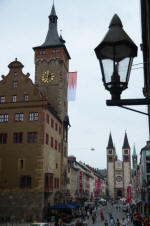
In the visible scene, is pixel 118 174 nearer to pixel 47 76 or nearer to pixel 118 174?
pixel 118 174

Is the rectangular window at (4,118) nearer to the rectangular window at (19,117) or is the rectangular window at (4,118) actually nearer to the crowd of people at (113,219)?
the rectangular window at (19,117)

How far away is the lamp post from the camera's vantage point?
3.93m

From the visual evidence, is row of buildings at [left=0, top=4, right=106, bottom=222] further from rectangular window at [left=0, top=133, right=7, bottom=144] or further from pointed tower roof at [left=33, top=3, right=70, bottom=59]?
pointed tower roof at [left=33, top=3, right=70, bottom=59]

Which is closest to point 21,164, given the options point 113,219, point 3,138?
point 3,138

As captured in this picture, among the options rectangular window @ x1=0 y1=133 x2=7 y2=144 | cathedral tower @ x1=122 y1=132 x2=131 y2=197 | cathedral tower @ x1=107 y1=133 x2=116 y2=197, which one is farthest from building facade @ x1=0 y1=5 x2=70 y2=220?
cathedral tower @ x1=107 y1=133 x2=116 y2=197

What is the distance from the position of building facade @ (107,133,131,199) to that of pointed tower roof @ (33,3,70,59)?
11067 cm

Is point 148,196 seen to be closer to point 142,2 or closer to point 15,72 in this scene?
point 15,72

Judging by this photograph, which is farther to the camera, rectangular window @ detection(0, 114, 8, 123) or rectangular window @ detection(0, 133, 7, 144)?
rectangular window @ detection(0, 114, 8, 123)

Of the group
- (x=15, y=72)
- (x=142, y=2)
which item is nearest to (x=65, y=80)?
(x=15, y=72)

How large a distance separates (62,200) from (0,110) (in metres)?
20.2

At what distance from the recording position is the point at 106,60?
405cm

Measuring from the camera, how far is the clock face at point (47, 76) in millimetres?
59519

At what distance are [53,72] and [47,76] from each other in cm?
140

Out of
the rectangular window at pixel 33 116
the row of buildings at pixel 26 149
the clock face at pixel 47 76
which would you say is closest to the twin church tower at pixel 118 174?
the row of buildings at pixel 26 149
